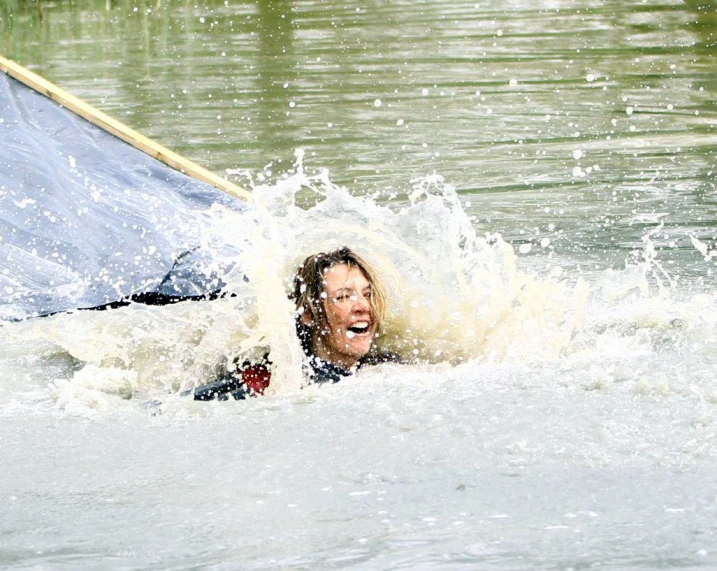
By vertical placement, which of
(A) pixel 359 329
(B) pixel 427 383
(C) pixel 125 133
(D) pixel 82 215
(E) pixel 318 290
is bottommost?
(B) pixel 427 383

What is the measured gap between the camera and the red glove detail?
4.86 meters

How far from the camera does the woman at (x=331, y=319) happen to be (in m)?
4.82

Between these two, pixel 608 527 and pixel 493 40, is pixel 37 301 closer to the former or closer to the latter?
pixel 608 527

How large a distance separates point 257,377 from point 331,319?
325mm

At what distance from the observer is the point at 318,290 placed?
484 cm

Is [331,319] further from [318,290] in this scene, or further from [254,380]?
[254,380]

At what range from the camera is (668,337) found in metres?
5.01

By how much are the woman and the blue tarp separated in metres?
0.92

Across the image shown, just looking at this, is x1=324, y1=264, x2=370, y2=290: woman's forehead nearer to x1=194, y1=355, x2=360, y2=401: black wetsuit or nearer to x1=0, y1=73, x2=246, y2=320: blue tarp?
x1=194, y1=355, x2=360, y2=401: black wetsuit

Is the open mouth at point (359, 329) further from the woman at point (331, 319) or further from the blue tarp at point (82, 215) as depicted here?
the blue tarp at point (82, 215)

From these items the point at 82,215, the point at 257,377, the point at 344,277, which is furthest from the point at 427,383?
the point at 82,215

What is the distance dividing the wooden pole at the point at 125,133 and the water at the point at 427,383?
1.82 ft

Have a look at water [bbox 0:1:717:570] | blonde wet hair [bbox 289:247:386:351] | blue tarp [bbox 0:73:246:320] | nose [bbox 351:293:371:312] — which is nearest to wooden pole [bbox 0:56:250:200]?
blue tarp [bbox 0:73:246:320]

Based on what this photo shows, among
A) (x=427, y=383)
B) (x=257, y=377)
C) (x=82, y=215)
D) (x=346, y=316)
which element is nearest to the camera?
(x=427, y=383)
